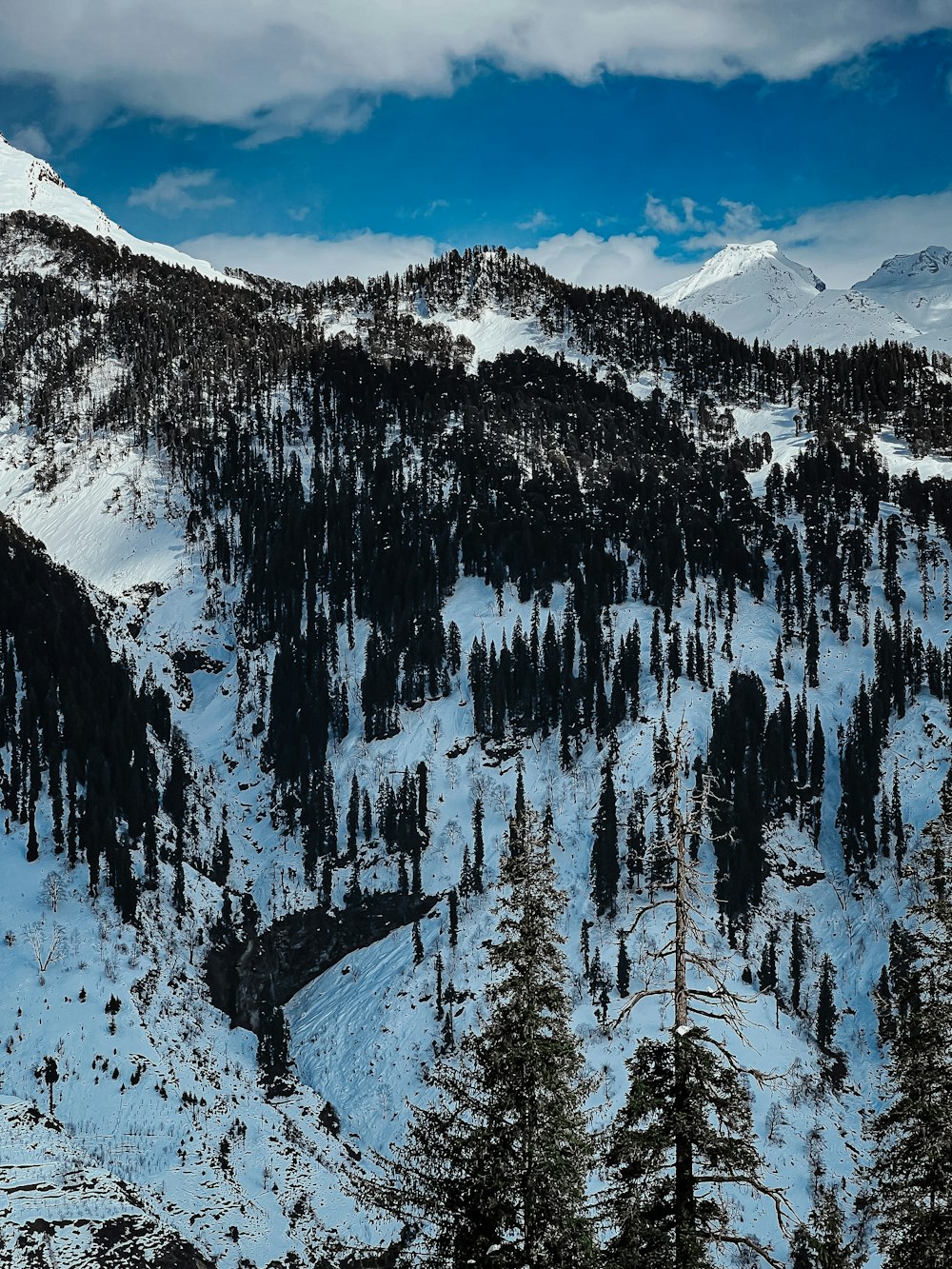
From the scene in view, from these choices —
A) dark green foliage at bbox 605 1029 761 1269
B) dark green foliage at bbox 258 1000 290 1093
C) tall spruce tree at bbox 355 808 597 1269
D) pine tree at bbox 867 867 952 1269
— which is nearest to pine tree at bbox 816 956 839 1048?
dark green foliage at bbox 258 1000 290 1093

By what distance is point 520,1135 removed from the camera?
2003 cm

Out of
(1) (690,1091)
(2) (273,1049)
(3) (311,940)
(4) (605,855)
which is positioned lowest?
(2) (273,1049)

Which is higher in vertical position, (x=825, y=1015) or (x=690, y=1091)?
(x=690, y=1091)

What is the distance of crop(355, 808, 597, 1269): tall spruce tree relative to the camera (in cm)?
1980

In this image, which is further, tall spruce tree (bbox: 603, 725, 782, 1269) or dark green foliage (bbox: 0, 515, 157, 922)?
dark green foliage (bbox: 0, 515, 157, 922)

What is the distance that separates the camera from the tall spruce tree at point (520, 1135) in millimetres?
19797

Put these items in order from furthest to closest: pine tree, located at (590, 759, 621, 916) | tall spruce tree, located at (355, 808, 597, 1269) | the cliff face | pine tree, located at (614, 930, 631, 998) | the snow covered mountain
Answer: pine tree, located at (590, 759, 621, 916), the cliff face, pine tree, located at (614, 930, 631, 998), the snow covered mountain, tall spruce tree, located at (355, 808, 597, 1269)

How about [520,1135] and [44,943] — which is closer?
[520,1135]

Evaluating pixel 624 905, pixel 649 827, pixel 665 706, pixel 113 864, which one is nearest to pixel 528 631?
pixel 665 706

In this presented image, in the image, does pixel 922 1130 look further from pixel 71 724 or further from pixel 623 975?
pixel 71 724

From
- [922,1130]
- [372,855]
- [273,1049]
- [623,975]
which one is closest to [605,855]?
[623,975]

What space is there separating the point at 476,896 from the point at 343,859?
84.3 ft

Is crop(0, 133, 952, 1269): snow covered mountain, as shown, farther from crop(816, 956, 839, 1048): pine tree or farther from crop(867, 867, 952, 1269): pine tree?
crop(867, 867, 952, 1269): pine tree

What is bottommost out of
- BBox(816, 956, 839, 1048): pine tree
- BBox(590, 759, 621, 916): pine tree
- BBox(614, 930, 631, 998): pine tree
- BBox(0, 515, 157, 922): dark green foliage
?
BBox(816, 956, 839, 1048): pine tree
